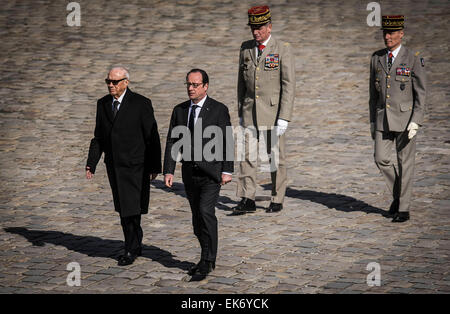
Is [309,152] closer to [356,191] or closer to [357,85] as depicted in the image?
[356,191]

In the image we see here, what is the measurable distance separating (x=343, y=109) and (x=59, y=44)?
7346 millimetres

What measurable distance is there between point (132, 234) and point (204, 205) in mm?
907

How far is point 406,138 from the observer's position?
9.14 meters

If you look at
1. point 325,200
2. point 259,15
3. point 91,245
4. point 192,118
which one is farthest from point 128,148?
point 325,200

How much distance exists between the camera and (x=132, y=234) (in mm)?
7746

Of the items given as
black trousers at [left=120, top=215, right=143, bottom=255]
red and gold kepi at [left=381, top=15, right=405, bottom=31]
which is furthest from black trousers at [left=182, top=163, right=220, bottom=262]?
red and gold kepi at [left=381, top=15, right=405, bottom=31]

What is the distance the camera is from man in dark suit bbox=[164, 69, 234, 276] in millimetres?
7230

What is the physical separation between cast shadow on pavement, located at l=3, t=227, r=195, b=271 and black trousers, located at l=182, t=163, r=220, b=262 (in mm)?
369

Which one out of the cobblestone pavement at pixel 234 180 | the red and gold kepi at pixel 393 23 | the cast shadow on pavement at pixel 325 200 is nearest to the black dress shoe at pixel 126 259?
the cobblestone pavement at pixel 234 180

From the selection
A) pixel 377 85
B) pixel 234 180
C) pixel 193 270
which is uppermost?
pixel 377 85

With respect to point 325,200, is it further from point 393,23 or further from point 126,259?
point 126,259

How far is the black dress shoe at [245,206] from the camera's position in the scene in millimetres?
9500

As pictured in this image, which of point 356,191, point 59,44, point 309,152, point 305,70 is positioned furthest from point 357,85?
point 59,44

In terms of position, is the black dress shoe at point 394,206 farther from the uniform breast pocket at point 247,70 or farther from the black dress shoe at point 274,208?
the uniform breast pocket at point 247,70
